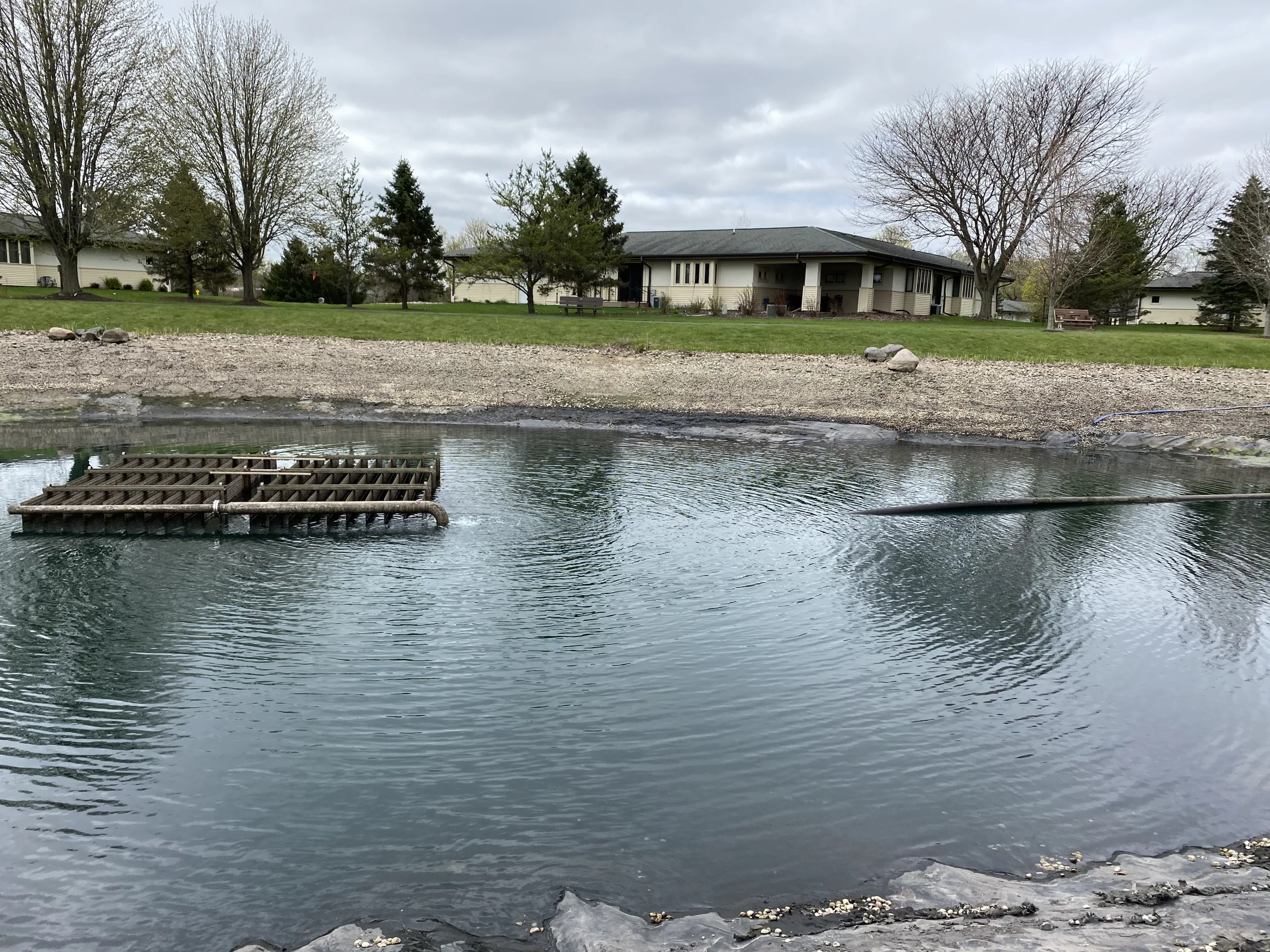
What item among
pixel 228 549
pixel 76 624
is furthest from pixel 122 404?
pixel 76 624

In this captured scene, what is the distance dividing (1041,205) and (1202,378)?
22.7 meters

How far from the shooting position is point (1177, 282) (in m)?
69.4

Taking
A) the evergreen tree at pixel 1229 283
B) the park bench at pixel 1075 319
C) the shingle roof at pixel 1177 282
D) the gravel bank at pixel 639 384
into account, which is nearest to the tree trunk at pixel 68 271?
Result: the gravel bank at pixel 639 384

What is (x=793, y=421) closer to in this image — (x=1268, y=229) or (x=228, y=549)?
(x=228, y=549)

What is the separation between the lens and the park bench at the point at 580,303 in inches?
1555

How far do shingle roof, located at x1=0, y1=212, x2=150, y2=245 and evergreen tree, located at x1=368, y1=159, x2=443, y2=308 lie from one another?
10872mm

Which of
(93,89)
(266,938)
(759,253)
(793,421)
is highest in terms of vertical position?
(93,89)

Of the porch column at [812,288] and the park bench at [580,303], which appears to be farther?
the porch column at [812,288]

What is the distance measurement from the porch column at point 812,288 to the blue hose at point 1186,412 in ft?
90.1

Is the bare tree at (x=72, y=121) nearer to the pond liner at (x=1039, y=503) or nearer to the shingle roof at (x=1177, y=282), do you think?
the pond liner at (x=1039, y=503)

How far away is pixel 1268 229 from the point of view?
3294 cm

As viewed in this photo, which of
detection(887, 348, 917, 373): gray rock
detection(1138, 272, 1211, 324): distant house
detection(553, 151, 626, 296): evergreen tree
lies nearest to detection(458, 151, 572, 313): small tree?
detection(553, 151, 626, 296): evergreen tree

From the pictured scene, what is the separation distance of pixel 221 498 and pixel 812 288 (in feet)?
132

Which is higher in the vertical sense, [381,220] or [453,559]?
[381,220]
